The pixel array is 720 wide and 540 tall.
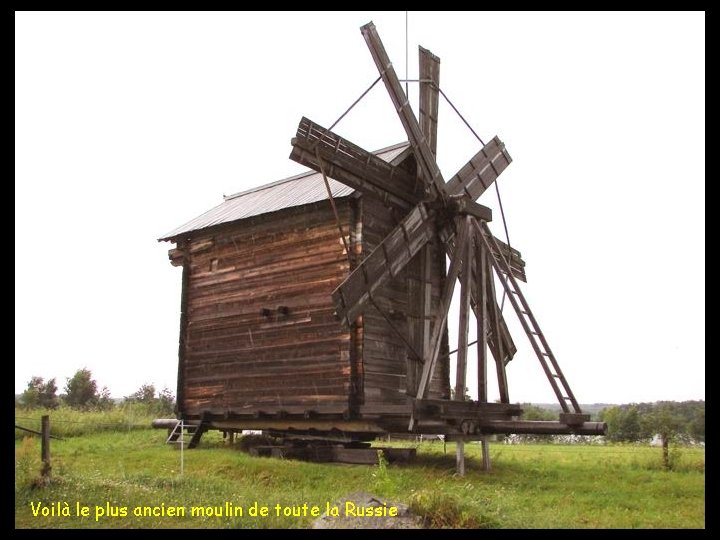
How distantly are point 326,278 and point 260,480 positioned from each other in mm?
4922

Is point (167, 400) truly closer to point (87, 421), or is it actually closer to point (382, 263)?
point (87, 421)

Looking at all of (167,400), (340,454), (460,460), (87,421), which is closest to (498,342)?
(460,460)

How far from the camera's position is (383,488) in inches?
442

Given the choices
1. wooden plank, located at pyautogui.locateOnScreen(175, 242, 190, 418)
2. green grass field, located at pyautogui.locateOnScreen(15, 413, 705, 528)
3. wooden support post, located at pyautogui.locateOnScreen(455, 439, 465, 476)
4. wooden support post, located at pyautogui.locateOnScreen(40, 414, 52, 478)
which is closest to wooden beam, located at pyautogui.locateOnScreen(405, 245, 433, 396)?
green grass field, located at pyautogui.locateOnScreen(15, 413, 705, 528)

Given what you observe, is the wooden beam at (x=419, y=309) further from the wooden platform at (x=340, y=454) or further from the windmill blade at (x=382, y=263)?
the wooden platform at (x=340, y=454)

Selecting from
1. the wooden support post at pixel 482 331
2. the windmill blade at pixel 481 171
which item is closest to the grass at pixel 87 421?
the wooden support post at pixel 482 331

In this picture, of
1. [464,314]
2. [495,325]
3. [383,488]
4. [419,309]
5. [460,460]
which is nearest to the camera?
[383,488]

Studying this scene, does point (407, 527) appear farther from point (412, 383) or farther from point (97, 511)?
point (412, 383)

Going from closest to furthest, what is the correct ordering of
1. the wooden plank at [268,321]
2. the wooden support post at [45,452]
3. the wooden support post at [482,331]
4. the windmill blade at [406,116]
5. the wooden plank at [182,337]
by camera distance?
the wooden support post at [45,452]
the wooden support post at [482,331]
the windmill blade at [406,116]
the wooden plank at [268,321]
the wooden plank at [182,337]

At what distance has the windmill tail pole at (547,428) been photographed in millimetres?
12922

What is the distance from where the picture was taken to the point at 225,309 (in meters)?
18.5

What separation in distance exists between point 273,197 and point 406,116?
16.7 feet

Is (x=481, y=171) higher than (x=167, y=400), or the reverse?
(x=481, y=171)

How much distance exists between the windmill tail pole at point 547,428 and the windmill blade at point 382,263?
3651 mm
